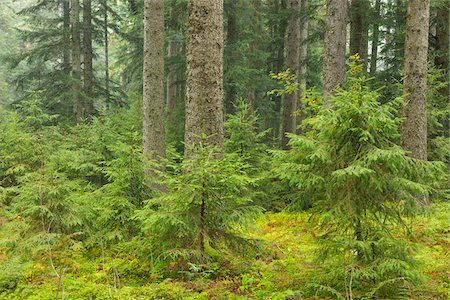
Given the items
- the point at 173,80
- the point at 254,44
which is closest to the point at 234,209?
the point at 254,44

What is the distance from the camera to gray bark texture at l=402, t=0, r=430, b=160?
8.83 meters

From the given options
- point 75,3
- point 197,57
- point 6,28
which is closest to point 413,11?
point 197,57

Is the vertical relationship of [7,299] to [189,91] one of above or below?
below

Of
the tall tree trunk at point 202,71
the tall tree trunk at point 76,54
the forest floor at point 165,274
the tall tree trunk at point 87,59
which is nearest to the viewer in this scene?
the forest floor at point 165,274

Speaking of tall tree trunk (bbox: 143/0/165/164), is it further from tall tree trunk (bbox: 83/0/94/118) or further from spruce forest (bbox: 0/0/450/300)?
tall tree trunk (bbox: 83/0/94/118)

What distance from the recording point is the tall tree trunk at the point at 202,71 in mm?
6008

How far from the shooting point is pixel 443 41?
563 inches

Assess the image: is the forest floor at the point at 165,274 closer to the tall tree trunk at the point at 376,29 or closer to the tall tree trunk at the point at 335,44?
the tall tree trunk at the point at 335,44

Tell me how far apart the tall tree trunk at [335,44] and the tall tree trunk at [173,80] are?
7.41 metres

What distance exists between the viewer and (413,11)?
892 centimetres

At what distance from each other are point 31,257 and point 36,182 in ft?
3.87

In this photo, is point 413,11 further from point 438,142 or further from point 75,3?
point 75,3

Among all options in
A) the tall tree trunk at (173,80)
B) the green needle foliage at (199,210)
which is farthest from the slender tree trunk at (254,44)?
the green needle foliage at (199,210)

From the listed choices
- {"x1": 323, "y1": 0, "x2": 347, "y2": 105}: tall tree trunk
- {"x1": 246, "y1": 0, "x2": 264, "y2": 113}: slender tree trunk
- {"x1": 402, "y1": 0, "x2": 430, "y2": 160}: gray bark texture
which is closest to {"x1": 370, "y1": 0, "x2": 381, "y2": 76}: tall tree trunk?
{"x1": 246, "y1": 0, "x2": 264, "y2": 113}: slender tree trunk
